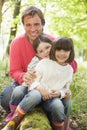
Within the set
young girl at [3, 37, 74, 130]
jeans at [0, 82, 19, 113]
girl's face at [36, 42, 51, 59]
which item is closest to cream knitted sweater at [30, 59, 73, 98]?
young girl at [3, 37, 74, 130]

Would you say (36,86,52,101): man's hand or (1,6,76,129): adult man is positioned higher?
(1,6,76,129): adult man

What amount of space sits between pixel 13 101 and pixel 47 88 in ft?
1.51

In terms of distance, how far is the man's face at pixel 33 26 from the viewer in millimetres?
4281

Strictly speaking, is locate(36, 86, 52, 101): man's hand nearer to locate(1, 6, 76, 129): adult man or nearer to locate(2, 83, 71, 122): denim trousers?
locate(2, 83, 71, 122): denim trousers

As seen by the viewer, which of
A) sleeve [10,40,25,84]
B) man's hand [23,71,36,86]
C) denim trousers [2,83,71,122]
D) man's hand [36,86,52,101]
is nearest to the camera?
denim trousers [2,83,71,122]

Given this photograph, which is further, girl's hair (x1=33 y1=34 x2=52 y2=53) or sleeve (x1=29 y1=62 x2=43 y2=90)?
girl's hair (x1=33 y1=34 x2=52 y2=53)

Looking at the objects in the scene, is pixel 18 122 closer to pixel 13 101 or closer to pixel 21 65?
pixel 13 101

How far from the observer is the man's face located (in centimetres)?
428

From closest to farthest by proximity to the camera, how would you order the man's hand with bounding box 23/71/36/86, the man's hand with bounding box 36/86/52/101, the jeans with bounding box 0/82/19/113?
the man's hand with bounding box 36/86/52/101 < the man's hand with bounding box 23/71/36/86 < the jeans with bounding box 0/82/19/113

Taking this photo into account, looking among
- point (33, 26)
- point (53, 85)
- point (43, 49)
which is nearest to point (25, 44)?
point (33, 26)

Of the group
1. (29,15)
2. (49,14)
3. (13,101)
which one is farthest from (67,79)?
(49,14)

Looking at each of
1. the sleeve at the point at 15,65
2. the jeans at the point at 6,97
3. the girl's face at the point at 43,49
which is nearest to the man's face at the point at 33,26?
the sleeve at the point at 15,65

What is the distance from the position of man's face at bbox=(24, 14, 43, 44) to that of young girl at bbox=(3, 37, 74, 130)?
1.92 feet

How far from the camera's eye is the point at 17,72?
4.28 meters
